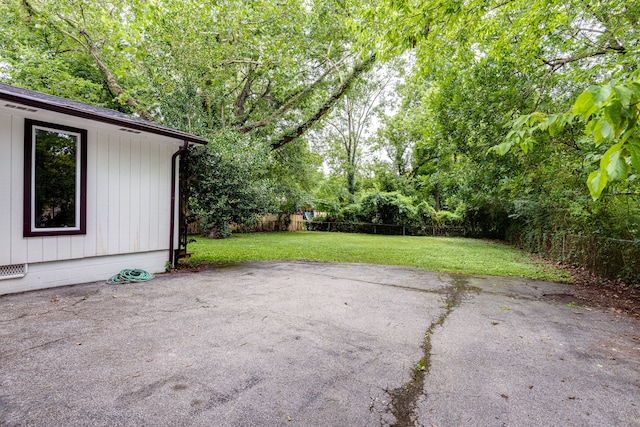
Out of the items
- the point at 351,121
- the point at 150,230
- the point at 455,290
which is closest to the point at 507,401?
the point at 455,290

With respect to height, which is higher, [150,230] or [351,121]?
[351,121]

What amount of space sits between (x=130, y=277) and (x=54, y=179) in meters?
1.95

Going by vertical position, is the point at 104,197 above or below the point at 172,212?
above

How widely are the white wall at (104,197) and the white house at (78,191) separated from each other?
0.01 metres

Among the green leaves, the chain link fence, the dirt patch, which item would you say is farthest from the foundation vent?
the chain link fence

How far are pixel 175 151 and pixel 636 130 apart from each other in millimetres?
6787

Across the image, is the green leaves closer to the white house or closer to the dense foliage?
the dense foliage

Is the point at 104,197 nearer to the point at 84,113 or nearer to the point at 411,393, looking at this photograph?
the point at 84,113

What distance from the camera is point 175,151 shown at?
6.43 metres

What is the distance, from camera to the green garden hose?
534 cm

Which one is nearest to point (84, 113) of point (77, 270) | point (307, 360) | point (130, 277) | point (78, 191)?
point (78, 191)

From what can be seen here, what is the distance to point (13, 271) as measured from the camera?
4.46 metres

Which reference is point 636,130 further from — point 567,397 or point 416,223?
point 416,223

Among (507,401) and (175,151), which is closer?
(507,401)
